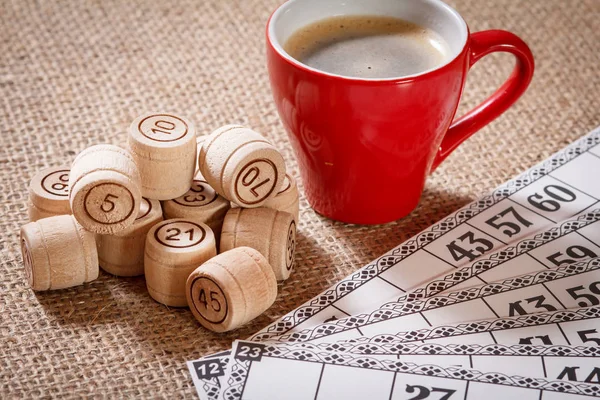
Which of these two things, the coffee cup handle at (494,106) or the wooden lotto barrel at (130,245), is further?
the coffee cup handle at (494,106)

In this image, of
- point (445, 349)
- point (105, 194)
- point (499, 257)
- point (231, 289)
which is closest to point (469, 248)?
point (499, 257)

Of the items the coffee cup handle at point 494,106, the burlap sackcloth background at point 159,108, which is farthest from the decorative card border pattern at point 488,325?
the coffee cup handle at point 494,106

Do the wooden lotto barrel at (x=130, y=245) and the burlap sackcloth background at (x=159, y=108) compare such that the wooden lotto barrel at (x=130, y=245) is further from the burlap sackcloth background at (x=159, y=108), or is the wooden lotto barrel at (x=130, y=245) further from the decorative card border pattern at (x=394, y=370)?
the decorative card border pattern at (x=394, y=370)

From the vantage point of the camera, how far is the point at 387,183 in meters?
0.98

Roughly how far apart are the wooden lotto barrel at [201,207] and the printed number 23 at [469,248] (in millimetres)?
259

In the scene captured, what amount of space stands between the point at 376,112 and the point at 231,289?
0.77 ft

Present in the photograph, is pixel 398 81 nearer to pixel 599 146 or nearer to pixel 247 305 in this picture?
pixel 247 305

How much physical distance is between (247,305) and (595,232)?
16.5 inches

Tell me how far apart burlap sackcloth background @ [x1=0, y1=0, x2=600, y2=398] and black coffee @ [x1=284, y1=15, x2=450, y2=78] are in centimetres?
19

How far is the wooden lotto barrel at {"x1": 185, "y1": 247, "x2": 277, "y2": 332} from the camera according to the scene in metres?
0.83

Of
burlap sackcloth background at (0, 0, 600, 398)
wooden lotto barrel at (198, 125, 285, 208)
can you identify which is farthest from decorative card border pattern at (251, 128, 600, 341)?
wooden lotto barrel at (198, 125, 285, 208)

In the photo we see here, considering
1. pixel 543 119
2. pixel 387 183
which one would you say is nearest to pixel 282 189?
pixel 387 183

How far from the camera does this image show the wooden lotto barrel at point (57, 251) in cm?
86

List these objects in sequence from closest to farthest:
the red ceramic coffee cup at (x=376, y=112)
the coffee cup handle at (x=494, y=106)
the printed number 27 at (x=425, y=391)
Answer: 1. the printed number 27 at (x=425, y=391)
2. the red ceramic coffee cup at (x=376, y=112)
3. the coffee cup handle at (x=494, y=106)
